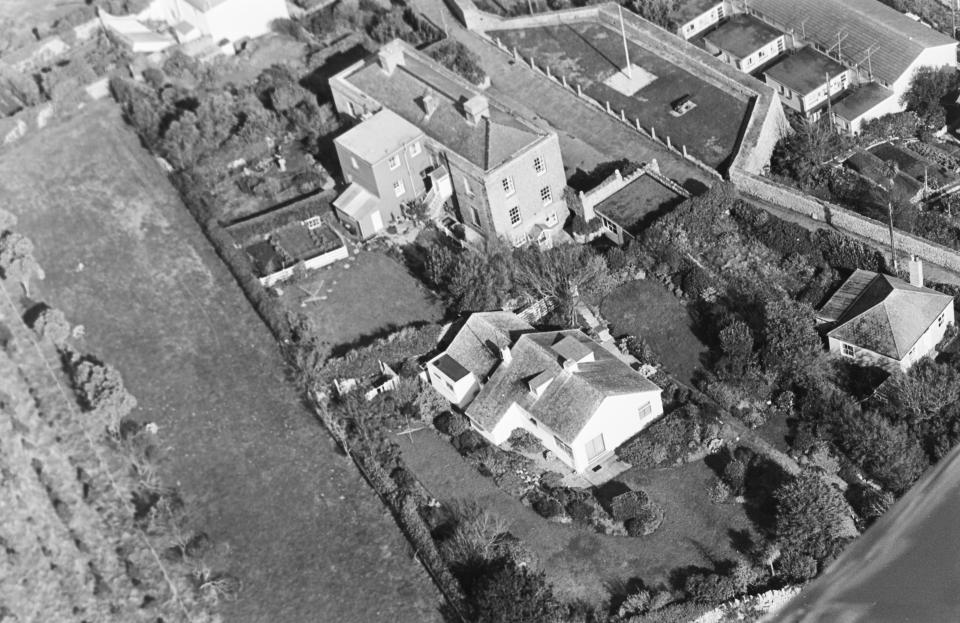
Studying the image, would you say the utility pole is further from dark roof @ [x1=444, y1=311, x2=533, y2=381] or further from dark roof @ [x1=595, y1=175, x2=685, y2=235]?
dark roof @ [x1=444, y1=311, x2=533, y2=381]

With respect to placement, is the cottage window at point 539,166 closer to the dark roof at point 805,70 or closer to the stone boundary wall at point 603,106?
the stone boundary wall at point 603,106

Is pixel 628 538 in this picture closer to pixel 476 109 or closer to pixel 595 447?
pixel 595 447

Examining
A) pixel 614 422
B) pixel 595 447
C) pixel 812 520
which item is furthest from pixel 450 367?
pixel 812 520

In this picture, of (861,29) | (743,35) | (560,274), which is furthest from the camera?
(743,35)

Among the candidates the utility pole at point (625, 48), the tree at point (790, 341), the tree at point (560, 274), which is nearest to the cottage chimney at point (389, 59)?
the utility pole at point (625, 48)

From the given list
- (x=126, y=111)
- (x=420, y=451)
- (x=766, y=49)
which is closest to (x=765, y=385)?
(x=420, y=451)

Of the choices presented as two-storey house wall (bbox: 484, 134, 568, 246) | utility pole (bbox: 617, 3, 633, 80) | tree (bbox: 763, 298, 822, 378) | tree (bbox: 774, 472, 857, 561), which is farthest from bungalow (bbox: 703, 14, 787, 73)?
tree (bbox: 774, 472, 857, 561)
